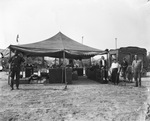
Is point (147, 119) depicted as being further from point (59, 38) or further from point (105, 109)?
point (59, 38)

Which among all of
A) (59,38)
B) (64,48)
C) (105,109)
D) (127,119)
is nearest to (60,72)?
(64,48)

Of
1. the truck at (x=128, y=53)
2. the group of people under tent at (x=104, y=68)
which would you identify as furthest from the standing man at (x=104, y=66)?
the truck at (x=128, y=53)

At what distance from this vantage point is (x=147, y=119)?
1.92 meters

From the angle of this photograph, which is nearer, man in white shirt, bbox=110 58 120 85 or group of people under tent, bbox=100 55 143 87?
group of people under tent, bbox=100 55 143 87

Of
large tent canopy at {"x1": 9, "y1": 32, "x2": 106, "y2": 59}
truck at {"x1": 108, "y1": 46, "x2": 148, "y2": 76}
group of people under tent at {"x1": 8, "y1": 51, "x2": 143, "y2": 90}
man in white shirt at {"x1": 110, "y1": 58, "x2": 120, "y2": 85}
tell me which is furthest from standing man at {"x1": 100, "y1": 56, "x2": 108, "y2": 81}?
truck at {"x1": 108, "y1": 46, "x2": 148, "y2": 76}

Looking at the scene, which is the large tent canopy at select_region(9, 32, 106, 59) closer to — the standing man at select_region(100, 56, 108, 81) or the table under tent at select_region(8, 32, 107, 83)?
the table under tent at select_region(8, 32, 107, 83)

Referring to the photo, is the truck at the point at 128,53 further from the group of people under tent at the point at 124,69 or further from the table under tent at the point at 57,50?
the table under tent at the point at 57,50

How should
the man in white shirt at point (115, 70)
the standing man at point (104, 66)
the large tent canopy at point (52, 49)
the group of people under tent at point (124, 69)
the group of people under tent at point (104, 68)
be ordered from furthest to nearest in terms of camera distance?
the standing man at point (104, 66), the man in white shirt at point (115, 70), the large tent canopy at point (52, 49), the group of people under tent at point (124, 69), the group of people under tent at point (104, 68)

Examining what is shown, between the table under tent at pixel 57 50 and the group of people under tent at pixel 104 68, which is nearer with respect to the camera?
the group of people under tent at pixel 104 68

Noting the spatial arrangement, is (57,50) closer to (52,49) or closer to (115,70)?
(52,49)

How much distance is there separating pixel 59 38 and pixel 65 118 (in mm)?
8729

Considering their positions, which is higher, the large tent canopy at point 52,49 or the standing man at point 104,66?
the large tent canopy at point 52,49

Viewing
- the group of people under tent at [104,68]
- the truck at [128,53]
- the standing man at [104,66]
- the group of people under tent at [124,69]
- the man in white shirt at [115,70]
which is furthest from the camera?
the truck at [128,53]

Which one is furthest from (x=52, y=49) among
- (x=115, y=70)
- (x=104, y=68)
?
(x=115, y=70)
